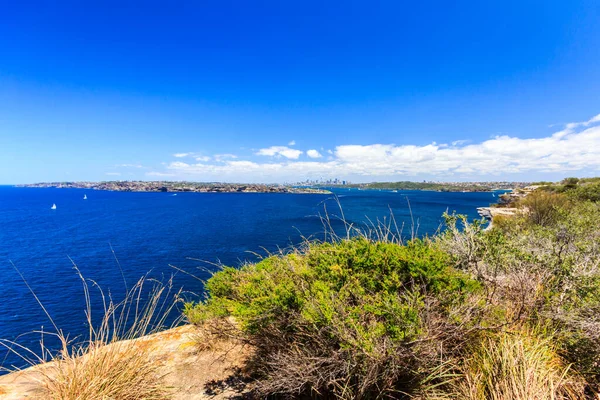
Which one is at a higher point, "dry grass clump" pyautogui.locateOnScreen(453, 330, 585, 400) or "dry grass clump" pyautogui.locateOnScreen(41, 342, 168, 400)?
"dry grass clump" pyautogui.locateOnScreen(453, 330, 585, 400)

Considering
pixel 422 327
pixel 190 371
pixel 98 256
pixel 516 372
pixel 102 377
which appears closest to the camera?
pixel 516 372

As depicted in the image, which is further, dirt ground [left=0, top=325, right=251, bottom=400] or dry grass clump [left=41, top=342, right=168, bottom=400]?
dirt ground [left=0, top=325, right=251, bottom=400]

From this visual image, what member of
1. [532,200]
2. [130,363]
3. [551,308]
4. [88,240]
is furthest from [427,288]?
[88,240]

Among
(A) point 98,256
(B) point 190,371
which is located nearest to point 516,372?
(B) point 190,371

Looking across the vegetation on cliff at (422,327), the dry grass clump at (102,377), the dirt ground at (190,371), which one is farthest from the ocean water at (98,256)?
the dry grass clump at (102,377)

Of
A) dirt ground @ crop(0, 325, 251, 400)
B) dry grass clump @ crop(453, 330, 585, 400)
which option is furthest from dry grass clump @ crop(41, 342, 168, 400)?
dry grass clump @ crop(453, 330, 585, 400)

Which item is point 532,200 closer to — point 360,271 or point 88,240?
point 360,271

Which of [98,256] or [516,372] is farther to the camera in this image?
[98,256]

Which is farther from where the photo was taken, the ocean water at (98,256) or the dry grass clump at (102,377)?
the ocean water at (98,256)

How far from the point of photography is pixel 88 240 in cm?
3678

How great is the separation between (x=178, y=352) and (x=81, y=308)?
19675mm

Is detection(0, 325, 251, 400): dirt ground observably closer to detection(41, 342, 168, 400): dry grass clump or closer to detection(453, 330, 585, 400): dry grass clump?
detection(41, 342, 168, 400): dry grass clump

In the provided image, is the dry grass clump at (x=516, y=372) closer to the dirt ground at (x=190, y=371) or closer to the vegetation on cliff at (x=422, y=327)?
the vegetation on cliff at (x=422, y=327)

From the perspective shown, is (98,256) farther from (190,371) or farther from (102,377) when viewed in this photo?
(102,377)
